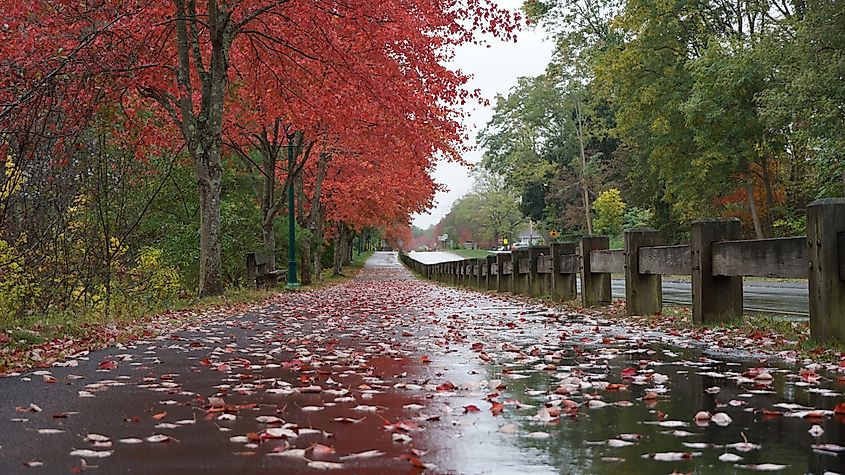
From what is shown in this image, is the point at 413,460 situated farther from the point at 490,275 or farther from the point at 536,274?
the point at 490,275

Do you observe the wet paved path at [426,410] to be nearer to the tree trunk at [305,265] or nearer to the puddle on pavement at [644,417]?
Answer: the puddle on pavement at [644,417]

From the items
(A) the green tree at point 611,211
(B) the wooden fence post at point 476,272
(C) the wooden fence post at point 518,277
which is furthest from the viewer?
(A) the green tree at point 611,211

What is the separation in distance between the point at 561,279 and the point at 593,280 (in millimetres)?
1906

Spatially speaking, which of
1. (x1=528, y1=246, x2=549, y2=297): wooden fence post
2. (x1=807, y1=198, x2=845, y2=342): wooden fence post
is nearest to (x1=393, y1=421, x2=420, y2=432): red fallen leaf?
(x1=807, y1=198, x2=845, y2=342): wooden fence post

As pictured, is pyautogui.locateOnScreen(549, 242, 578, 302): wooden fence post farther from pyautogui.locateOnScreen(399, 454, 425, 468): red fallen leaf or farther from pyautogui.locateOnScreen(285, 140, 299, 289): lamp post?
pyautogui.locateOnScreen(285, 140, 299, 289): lamp post

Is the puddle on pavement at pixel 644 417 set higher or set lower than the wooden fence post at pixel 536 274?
lower

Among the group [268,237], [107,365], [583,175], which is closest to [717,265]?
[107,365]

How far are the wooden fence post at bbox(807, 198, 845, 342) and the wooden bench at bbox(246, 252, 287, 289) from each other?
657 inches

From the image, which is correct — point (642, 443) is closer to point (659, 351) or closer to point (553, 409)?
point (553, 409)

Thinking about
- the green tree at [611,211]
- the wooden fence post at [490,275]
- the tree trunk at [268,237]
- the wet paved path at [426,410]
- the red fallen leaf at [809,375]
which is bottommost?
the wet paved path at [426,410]

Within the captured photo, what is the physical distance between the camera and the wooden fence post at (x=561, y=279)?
14086 millimetres

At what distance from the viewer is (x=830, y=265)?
616cm

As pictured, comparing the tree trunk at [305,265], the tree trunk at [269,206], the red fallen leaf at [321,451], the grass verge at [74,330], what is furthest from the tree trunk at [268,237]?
the red fallen leaf at [321,451]

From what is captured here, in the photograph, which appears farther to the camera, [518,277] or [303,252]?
[303,252]
